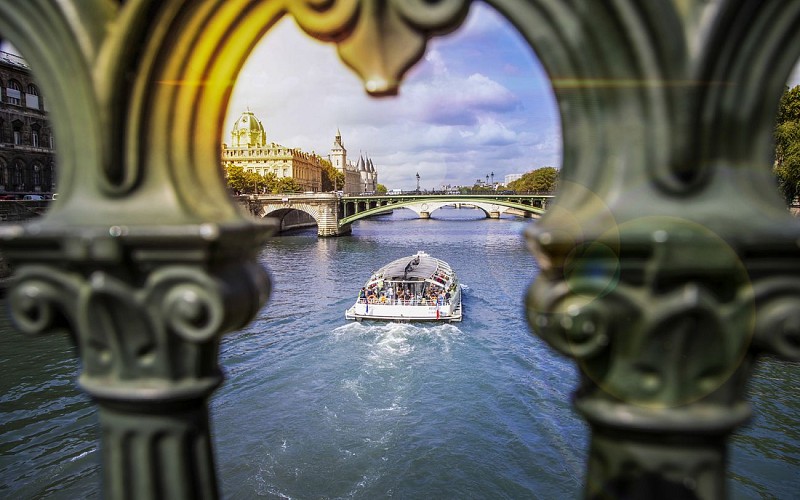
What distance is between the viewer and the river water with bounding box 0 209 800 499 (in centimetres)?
945

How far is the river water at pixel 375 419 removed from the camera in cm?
945

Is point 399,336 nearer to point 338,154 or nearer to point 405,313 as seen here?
point 405,313

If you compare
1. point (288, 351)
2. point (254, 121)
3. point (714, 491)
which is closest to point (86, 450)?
point (288, 351)

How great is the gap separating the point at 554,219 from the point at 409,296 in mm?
19069

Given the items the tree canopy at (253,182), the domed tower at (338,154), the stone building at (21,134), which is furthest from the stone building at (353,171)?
the stone building at (21,134)

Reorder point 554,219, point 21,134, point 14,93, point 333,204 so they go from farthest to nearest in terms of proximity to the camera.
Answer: point 333,204 → point 21,134 → point 14,93 → point 554,219

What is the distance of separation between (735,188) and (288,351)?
51.4ft

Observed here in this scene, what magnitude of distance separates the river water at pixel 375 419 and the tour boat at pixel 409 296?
1.67ft

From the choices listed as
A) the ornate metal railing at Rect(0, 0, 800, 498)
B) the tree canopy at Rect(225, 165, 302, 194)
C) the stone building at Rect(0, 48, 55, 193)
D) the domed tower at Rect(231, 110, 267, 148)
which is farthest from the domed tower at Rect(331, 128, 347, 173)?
the ornate metal railing at Rect(0, 0, 800, 498)

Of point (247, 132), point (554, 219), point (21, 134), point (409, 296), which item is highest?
point (247, 132)

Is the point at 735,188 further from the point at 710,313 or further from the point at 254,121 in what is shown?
the point at 254,121

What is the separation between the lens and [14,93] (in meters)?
28.2

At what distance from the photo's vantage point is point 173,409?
1.49m

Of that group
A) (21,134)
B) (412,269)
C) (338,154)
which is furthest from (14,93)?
(338,154)
